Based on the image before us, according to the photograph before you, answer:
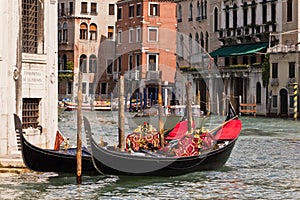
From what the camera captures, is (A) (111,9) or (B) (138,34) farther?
(A) (111,9)

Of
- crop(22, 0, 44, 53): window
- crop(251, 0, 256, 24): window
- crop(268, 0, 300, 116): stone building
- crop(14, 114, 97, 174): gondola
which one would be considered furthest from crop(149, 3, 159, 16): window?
crop(14, 114, 97, 174): gondola

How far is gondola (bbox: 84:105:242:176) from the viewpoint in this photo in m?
9.94

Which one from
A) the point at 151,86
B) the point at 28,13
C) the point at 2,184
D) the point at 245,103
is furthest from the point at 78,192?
the point at 151,86

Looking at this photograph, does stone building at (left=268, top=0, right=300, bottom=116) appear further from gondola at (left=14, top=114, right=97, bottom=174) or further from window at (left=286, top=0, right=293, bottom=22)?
gondola at (left=14, top=114, right=97, bottom=174)

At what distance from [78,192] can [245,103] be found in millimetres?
19879

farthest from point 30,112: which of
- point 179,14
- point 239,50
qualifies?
point 179,14

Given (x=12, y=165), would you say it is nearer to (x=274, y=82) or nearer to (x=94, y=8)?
(x=274, y=82)

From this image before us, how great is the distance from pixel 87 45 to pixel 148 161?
2698 centimetres

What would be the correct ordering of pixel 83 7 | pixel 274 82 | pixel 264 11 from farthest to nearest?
pixel 83 7, pixel 264 11, pixel 274 82

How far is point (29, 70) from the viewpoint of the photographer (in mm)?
10562

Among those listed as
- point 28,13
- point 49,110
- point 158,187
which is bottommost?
point 158,187

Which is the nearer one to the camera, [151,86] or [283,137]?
[283,137]

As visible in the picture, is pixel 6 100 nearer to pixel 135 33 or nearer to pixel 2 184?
pixel 2 184

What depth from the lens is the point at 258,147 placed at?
1525 centimetres
